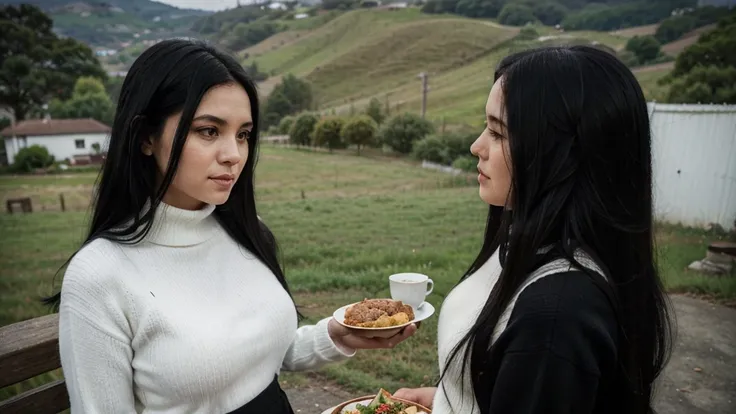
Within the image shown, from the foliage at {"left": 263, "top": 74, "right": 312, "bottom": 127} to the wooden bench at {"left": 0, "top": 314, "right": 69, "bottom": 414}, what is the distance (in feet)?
178

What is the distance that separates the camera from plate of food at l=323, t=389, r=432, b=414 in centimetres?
175

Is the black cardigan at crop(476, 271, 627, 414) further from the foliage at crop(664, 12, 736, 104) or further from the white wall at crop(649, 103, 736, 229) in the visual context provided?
the foliage at crop(664, 12, 736, 104)

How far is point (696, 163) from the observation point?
345 inches

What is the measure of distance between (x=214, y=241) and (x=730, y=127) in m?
9.21

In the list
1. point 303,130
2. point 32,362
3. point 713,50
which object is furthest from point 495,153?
point 303,130

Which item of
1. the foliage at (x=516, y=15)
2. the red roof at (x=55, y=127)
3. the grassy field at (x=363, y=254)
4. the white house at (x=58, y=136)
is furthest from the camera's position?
the foliage at (x=516, y=15)

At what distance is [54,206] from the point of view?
54.8ft

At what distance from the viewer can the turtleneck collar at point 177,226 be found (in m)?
1.57

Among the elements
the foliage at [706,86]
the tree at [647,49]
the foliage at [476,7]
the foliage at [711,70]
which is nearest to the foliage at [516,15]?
the foliage at [476,7]

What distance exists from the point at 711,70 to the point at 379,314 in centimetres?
1559

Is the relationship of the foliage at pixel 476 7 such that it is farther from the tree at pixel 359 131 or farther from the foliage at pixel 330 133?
the foliage at pixel 330 133

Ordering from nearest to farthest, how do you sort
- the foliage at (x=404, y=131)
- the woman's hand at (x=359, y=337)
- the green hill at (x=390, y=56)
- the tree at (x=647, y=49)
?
the woman's hand at (x=359, y=337) → the tree at (x=647, y=49) → the foliage at (x=404, y=131) → the green hill at (x=390, y=56)

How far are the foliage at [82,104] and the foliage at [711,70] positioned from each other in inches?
1394

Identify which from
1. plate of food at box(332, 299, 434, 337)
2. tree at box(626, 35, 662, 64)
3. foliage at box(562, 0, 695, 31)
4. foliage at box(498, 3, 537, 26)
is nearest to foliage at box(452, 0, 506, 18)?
foliage at box(498, 3, 537, 26)
